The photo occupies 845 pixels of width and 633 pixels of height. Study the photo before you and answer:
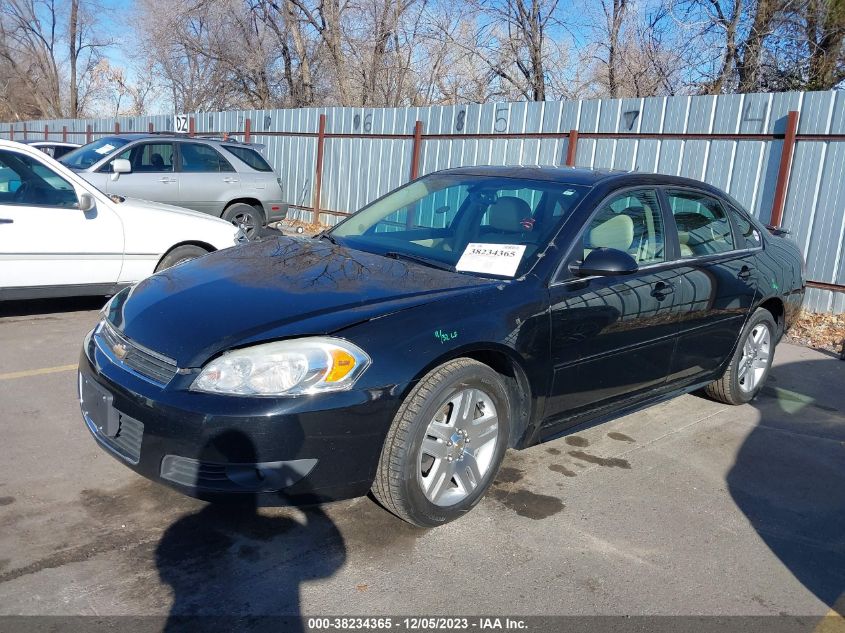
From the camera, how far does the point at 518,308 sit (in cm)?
350

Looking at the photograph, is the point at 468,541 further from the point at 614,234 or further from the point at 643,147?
the point at 643,147

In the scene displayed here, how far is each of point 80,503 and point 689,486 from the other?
A: 3.09m

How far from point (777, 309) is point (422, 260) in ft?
10.5

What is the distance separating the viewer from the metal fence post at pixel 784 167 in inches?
319

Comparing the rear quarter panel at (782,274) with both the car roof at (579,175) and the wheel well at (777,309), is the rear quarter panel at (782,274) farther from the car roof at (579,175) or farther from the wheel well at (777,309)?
the car roof at (579,175)

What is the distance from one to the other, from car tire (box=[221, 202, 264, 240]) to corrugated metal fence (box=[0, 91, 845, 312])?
2492mm

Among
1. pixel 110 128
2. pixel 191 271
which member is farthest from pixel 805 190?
pixel 110 128

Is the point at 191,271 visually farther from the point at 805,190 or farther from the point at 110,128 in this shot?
the point at 110,128

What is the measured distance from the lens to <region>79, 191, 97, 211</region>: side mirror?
244 inches

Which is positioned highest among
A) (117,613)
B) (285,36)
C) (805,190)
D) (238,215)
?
(285,36)

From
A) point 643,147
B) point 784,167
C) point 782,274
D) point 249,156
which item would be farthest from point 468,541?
point 249,156

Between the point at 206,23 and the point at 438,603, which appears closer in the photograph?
the point at 438,603

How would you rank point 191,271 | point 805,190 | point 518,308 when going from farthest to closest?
point 805,190, point 191,271, point 518,308

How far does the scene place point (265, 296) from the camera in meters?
3.30
